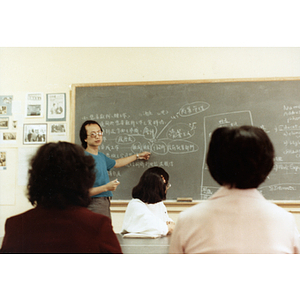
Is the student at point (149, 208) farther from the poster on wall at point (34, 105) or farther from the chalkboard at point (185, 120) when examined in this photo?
the poster on wall at point (34, 105)

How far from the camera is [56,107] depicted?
1.90 metres

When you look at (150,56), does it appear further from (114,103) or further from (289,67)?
(289,67)

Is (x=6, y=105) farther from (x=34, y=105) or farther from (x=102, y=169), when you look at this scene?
(x=102, y=169)

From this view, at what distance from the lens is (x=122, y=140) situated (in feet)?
6.38

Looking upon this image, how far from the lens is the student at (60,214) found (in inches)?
55.0

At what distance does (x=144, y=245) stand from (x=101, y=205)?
36cm

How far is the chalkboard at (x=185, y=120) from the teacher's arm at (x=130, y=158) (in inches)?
1.2

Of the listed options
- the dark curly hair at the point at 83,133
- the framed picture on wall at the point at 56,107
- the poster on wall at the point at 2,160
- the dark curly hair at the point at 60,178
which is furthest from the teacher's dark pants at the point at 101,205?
the poster on wall at the point at 2,160

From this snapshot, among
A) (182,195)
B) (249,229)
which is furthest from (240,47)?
(249,229)

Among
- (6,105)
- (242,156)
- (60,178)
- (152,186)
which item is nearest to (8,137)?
(6,105)

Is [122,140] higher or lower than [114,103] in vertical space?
lower

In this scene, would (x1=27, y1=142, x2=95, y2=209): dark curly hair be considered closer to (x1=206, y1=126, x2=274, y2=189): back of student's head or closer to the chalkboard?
the chalkboard

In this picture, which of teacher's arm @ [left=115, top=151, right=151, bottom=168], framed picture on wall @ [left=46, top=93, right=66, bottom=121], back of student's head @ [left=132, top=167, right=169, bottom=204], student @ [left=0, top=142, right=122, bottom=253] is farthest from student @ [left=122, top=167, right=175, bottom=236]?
framed picture on wall @ [left=46, top=93, right=66, bottom=121]

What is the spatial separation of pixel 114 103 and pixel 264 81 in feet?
3.51
